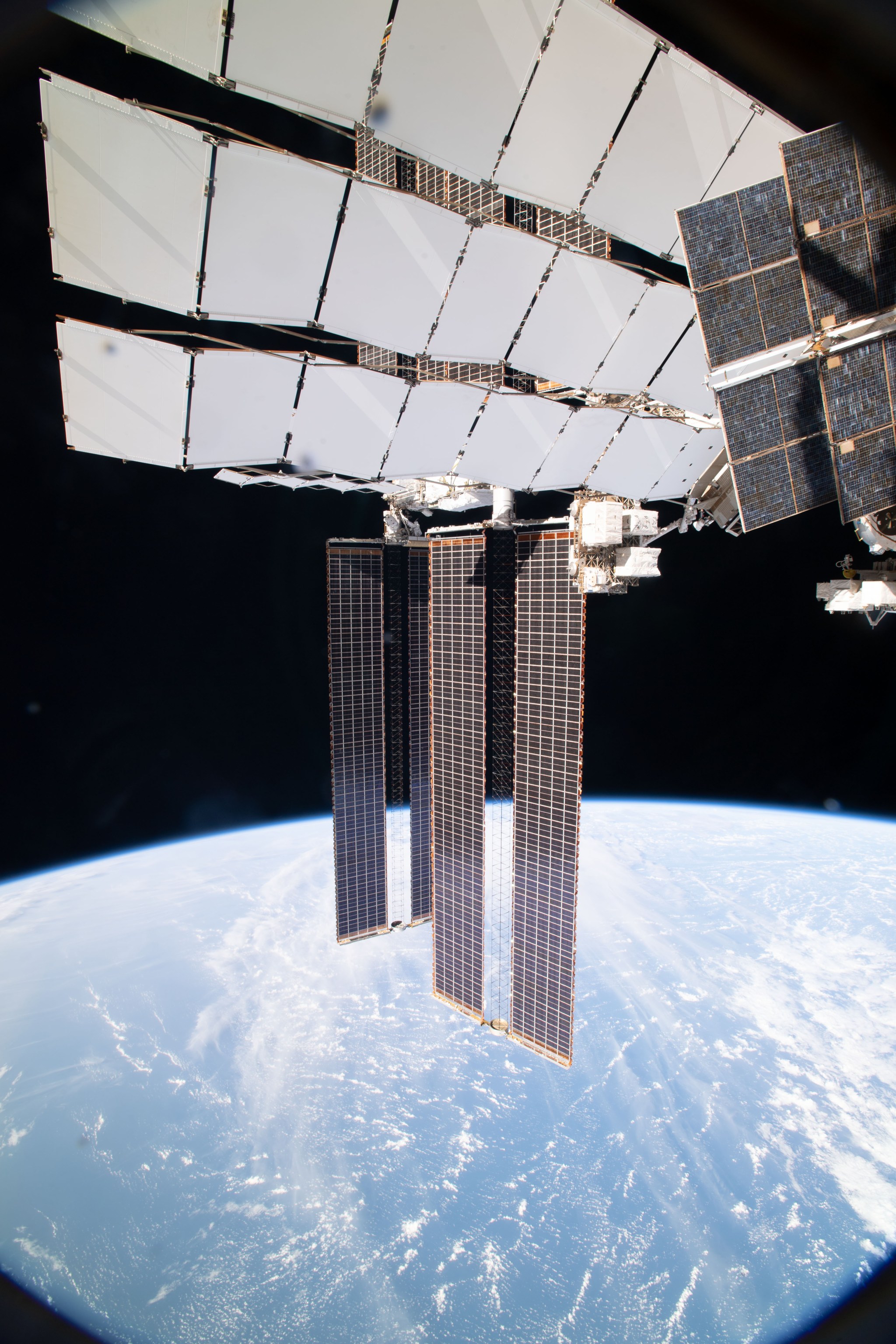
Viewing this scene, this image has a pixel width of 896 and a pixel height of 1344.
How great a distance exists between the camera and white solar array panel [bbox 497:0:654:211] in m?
3.73

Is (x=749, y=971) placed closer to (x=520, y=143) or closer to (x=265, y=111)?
(x=520, y=143)

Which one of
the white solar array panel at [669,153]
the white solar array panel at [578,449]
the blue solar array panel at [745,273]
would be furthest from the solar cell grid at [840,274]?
the white solar array panel at [578,449]

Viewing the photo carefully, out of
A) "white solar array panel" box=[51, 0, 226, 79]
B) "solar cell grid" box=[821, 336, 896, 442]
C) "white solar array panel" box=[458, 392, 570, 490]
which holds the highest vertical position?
"white solar array panel" box=[51, 0, 226, 79]

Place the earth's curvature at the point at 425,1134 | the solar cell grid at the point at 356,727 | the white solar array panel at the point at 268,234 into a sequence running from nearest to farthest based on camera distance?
1. the white solar array panel at the point at 268,234
2. the earth's curvature at the point at 425,1134
3. the solar cell grid at the point at 356,727

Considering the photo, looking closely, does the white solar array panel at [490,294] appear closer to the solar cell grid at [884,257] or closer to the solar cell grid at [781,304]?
the solar cell grid at [781,304]

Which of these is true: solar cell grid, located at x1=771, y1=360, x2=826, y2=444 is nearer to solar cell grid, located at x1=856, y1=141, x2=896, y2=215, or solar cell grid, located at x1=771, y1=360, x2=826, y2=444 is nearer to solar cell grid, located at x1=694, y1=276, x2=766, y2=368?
solar cell grid, located at x1=694, y1=276, x2=766, y2=368

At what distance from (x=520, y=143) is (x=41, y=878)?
14.8 metres

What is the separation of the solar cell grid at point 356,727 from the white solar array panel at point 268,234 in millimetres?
4064

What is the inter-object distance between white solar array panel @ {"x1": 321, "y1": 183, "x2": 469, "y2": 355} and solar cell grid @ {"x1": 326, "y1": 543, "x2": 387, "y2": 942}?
388 cm

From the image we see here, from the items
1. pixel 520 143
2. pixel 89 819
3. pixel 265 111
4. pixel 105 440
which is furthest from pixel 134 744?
pixel 520 143

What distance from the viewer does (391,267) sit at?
15.5ft

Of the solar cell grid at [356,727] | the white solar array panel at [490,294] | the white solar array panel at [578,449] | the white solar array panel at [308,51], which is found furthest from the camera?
the solar cell grid at [356,727]

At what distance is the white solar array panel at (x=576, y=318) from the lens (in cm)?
513

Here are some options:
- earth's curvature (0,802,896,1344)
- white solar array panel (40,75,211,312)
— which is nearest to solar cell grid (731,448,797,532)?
white solar array panel (40,75,211,312)
